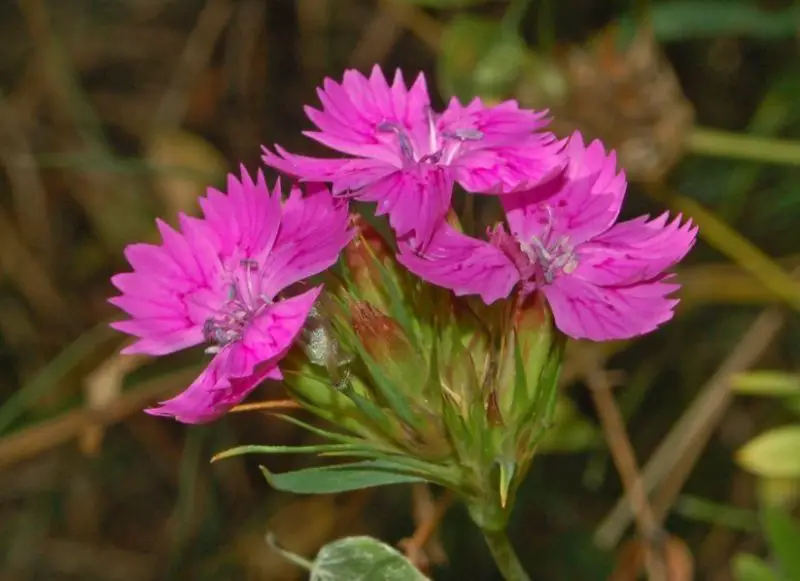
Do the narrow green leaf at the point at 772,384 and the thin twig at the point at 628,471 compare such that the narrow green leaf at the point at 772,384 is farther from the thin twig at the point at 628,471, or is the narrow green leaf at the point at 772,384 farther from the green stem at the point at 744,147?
the green stem at the point at 744,147

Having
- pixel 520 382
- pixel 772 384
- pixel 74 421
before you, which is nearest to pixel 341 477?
pixel 520 382

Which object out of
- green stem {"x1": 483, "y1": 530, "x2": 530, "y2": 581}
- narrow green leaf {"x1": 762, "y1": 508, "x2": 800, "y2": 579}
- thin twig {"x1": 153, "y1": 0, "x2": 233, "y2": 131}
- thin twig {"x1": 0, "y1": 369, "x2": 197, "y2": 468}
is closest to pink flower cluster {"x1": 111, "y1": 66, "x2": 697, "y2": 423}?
green stem {"x1": 483, "y1": 530, "x2": 530, "y2": 581}

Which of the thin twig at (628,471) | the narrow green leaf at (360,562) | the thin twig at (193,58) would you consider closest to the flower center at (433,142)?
the narrow green leaf at (360,562)

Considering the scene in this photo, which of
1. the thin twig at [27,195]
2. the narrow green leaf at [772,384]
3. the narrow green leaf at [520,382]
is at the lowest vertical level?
the narrow green leaf at [772,384]

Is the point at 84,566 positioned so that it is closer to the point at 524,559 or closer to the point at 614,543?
the point at 524,559

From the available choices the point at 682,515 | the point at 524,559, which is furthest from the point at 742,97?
the point at 524,559

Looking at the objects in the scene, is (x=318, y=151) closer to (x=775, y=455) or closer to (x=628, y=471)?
(x=628, y=471)

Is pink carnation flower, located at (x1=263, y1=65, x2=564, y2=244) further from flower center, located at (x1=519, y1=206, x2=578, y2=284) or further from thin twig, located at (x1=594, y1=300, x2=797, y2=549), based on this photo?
thin twig, located at (x1=594, y1=300, x2=797, y2=549)
